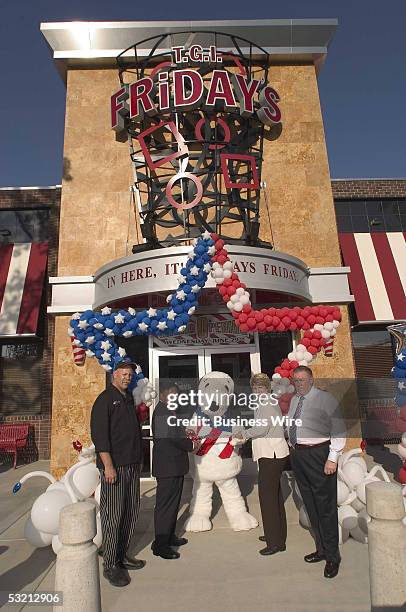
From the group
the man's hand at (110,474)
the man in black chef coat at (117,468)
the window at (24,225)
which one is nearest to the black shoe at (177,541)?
the man in black chef coat at (117,468)

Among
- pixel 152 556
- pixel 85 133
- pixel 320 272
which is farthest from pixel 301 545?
pixel 85 133

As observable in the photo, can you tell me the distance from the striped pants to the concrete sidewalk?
11.3 inches

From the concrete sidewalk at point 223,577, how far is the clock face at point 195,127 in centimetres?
509

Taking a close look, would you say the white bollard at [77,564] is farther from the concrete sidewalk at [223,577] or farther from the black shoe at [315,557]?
the black shoe at [315,557]

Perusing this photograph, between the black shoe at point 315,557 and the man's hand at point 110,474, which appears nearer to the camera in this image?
the man's hand at point 110,474

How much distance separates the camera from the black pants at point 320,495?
3.89m

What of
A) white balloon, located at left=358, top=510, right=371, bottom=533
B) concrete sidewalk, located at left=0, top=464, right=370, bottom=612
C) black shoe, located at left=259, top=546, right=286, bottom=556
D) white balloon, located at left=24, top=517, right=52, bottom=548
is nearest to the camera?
concrete sidewalk, located at left=0, top=464, right=370, bottom=612

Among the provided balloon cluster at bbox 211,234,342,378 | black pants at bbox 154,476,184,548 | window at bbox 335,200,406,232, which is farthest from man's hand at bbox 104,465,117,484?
window at bbox 335,200,406,232

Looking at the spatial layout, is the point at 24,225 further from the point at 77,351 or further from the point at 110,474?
the point at 110,474

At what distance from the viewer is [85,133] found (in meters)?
9.28

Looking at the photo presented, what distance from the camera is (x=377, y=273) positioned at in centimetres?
1049

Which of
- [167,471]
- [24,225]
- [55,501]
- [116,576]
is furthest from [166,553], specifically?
[24,225]

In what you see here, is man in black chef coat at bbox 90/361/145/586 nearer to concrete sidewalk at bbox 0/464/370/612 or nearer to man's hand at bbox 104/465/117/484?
man's hand at bbox 104/465/117/484

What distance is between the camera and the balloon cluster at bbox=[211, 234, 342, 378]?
5863 mm
